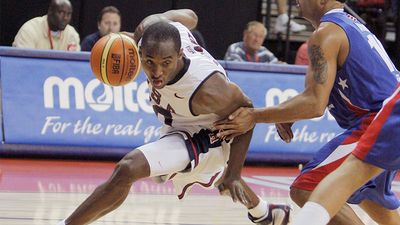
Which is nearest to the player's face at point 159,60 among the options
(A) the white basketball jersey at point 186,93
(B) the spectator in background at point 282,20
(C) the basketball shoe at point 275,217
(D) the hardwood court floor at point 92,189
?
(A) the white basketball jersey at point 186,93

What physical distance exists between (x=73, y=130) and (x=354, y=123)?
5389 mm

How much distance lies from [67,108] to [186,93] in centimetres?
458

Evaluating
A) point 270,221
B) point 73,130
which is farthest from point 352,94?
point 73,130

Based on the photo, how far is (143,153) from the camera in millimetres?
5316

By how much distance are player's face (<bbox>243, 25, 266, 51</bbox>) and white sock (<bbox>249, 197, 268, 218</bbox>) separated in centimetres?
525

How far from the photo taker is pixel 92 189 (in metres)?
8.28

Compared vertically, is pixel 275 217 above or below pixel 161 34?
below

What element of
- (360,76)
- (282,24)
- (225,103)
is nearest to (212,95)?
(225,103)

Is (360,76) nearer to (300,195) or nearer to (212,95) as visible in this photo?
(300,195)

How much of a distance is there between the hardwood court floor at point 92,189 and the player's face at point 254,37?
5.64 feet

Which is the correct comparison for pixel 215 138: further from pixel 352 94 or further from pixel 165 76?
pixel 352 94

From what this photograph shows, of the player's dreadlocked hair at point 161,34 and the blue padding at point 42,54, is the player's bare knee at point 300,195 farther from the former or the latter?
the blue padding at point 42,54

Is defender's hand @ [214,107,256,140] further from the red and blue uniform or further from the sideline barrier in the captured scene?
the sideline barrier

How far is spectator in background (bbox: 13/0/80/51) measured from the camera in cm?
1057
